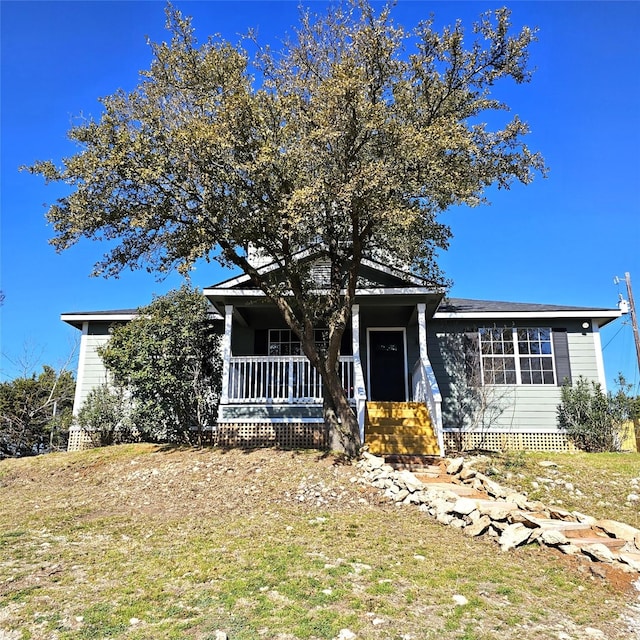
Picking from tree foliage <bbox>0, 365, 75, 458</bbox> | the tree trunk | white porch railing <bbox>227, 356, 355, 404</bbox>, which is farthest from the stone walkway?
tree foliage <bbox>0, 365, 75, 458</bbox>

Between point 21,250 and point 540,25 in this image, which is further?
point 21,250

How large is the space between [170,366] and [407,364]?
6.30 meters

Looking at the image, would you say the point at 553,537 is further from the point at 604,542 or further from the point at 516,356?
the point at 516,356

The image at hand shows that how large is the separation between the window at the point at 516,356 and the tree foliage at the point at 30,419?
11.2m

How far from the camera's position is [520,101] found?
31.1ft

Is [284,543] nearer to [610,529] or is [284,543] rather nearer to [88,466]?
[610,529]

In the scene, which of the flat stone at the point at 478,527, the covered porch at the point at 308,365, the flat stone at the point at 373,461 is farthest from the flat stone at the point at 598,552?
the covered porch at the point at 308,365

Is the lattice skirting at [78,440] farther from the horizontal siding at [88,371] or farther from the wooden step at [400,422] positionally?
the wooden step at [400,422]

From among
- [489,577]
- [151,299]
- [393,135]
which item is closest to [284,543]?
[489,577]

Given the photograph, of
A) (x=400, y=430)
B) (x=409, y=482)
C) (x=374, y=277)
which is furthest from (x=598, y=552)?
(x=374, y=277)

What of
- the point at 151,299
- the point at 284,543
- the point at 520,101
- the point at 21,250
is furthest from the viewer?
the point at 21,250

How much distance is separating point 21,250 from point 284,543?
58.4ft

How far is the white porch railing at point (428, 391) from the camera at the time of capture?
10.2 metres

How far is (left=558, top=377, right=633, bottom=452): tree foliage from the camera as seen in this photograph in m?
12.1
